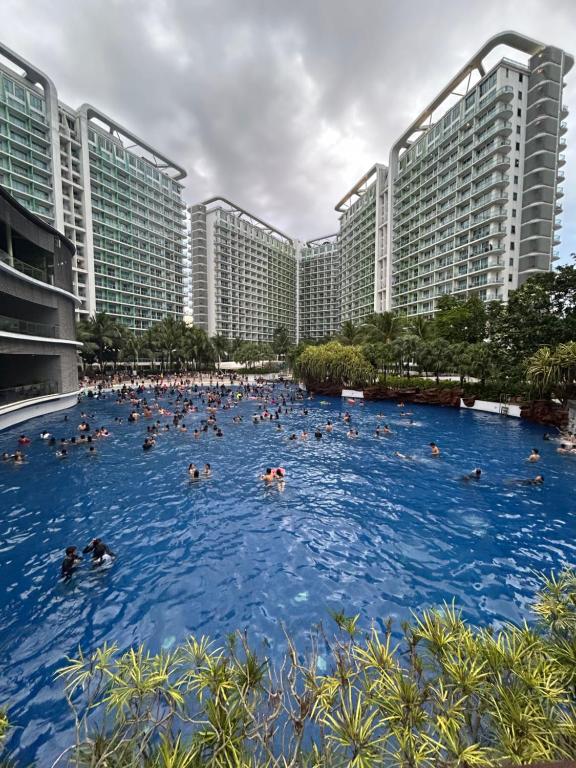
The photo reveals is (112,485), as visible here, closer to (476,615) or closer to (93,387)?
(476,615)

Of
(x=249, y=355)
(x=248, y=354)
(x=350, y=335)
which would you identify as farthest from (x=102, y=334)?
(x=350, y=335)

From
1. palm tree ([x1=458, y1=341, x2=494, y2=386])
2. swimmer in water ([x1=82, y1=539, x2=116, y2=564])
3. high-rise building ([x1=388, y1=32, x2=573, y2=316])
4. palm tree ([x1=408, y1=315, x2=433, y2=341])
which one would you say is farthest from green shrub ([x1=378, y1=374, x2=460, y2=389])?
swimmer in water ([x1=82, y1=539, x2=116, y2=564])

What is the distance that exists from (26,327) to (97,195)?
6787 centimetres

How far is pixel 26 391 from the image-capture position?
28844mm

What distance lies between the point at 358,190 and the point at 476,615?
124 metres

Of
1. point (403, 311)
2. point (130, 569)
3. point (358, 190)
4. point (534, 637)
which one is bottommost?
point (130, 569)

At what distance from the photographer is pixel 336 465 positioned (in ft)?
66.6

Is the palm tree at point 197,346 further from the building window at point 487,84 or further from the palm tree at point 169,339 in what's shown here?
the building window at point 487,84

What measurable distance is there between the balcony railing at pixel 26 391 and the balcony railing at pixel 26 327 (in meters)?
4.57

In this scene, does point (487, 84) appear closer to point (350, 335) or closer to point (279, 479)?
point (350, 335)

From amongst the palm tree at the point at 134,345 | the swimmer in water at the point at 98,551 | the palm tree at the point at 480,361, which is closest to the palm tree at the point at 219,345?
the palm tree at the point at 134,345

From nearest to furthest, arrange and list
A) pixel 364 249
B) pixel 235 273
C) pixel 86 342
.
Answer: pixel 86 342, pixel 364 249, pixel 235 273

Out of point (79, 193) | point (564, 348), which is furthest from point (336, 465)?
point (79, 193)

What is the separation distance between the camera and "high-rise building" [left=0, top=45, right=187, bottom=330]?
6084cm
